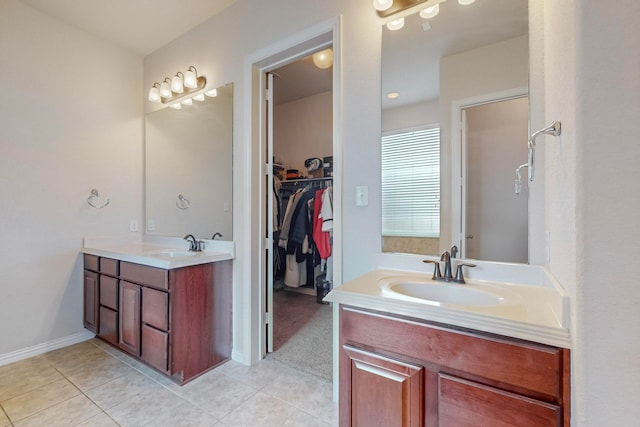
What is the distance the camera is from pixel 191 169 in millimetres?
2510

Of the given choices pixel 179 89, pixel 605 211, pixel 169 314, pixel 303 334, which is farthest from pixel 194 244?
pixel 605 211

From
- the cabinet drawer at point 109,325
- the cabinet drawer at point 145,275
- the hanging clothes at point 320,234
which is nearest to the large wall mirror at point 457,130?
the cabinet drawer at point 145,275

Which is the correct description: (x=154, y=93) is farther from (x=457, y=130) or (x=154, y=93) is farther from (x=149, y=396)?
(x=457, y=130)

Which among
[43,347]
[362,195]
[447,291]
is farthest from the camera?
[43,347]

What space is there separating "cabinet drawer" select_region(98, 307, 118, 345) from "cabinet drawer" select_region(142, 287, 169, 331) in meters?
0.44

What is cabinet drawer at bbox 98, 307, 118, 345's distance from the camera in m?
2.09

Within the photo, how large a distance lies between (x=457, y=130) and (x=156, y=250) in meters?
2.38

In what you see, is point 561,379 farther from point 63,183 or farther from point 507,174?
point 63,183

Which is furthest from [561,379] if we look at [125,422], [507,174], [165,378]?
[165,378]

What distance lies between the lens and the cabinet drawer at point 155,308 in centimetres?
173

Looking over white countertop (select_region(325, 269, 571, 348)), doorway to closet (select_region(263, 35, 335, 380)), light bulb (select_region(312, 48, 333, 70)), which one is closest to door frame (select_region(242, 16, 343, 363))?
doorway to closet (select_region(263, 35, 335, 380))

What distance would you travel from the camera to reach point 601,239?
0.60 meters

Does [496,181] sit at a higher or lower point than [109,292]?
higher

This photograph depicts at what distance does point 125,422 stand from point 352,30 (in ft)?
8.08
